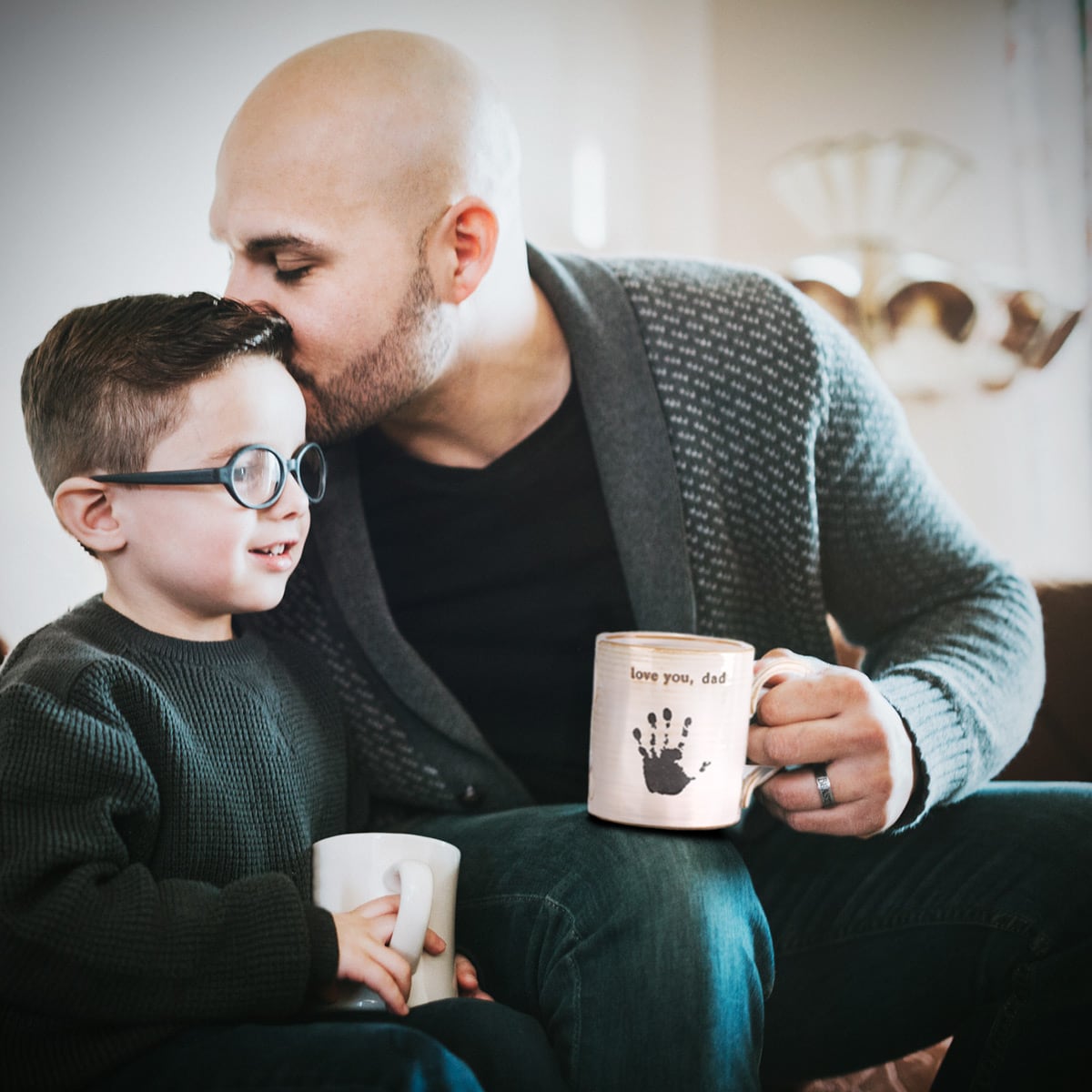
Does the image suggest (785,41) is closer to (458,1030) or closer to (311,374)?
(311,374)

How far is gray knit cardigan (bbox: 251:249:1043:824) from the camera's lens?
42.0 inches

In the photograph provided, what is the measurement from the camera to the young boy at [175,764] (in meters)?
0.65

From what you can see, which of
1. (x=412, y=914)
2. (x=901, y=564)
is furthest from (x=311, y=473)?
(x=901, y=564)

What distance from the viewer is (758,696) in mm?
841

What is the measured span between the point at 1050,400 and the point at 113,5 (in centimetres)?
172

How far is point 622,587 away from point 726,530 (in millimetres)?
127

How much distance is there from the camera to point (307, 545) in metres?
1.11

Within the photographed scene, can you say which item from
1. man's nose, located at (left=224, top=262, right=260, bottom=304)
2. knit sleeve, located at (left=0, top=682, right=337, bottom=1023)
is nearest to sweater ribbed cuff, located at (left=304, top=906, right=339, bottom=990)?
knit sleeve, located at (left=0, top=682, right=337, bottom=1023)

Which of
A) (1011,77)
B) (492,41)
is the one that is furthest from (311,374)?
(1011,77)

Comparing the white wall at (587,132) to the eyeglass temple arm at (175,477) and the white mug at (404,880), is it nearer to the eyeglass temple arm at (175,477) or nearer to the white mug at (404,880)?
the eyeglass temple arm at (175,477)

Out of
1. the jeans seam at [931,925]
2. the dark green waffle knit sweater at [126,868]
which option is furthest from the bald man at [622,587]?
the dark green waffle knit sweater at [126,868]

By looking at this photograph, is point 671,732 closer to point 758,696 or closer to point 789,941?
point 758,696

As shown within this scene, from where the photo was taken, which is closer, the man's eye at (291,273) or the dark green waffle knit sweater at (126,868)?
the dark green waffle knit sweater at (126,868)

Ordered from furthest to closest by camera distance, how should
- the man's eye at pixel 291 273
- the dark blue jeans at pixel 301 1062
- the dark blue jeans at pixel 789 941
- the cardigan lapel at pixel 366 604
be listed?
the cardigan lapel at pixel 366 604, the man's eye at pixel 291 273, the dark blue jeans at pixel 789 941, the dark blue jeans at pixel 301 1062
